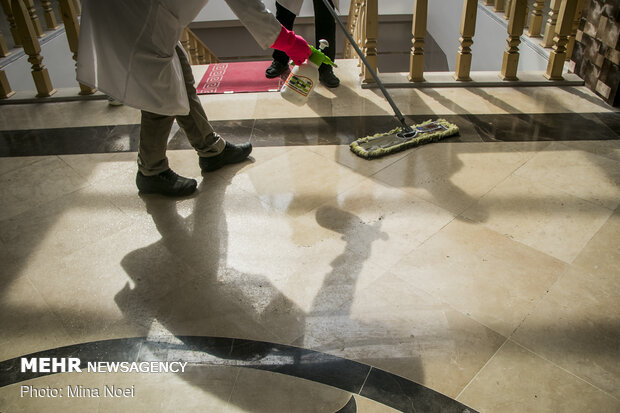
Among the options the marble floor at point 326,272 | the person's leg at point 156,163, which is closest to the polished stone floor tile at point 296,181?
the marble floor at point 326,272

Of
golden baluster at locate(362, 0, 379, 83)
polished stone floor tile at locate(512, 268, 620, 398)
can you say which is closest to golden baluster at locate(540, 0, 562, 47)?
golden baluster at locate(362, 0, 379, 83)

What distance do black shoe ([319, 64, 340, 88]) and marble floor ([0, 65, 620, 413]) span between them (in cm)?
50

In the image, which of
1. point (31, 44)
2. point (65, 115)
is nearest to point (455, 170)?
point (65, 115)

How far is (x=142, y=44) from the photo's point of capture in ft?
4.74

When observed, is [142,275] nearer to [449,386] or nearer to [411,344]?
[411,344]

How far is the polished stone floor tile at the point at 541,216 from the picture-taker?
5.08 feet

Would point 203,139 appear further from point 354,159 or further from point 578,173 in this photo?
point 578,173

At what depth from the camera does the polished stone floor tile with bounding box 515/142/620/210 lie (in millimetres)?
1771

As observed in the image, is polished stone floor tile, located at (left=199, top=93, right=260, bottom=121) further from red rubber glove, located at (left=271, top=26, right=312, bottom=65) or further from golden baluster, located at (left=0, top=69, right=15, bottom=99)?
golden baluster, located at (left=0, top=69, right=15, bottom=99)

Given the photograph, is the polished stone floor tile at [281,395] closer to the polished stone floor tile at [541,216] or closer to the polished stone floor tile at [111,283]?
the polished stone floor tile at [111,283]

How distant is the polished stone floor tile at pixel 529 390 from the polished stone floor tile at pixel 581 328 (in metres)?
0.03

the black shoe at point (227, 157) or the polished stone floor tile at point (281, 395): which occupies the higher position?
the black shoe at point (227, 157)

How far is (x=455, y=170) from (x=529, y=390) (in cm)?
106

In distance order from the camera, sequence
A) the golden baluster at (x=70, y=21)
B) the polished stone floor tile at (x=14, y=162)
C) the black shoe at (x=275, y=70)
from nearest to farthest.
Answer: the polished stone floor tile at (x=14, y=162)
the golden baluster at (x=70, y=21)
the black shoe at (x=275, y=70)
